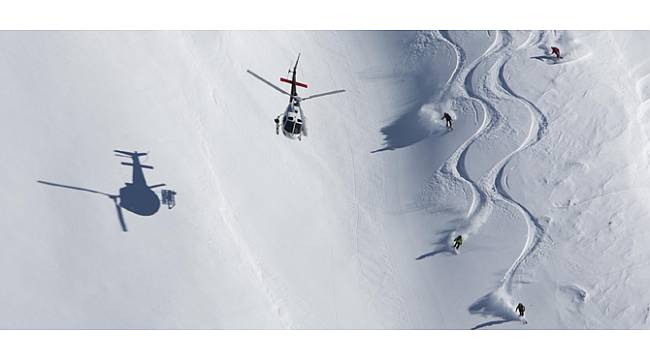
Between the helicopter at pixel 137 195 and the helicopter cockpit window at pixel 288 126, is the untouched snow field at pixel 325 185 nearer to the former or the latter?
the helicopter at pixel 137 195

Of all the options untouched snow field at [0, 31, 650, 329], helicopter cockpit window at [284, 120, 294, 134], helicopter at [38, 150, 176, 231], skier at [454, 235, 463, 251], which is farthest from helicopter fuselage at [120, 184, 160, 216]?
skier at [454, 235, 463, 251]

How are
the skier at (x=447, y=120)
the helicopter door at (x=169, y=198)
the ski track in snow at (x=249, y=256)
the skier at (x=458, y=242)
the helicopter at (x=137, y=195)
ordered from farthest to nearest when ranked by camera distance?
the skier at (x=447, y=120)
the skier at (x=458, y=242)
the helicopter door at (x=169, y=198)
the helicopter at (x=137, y=195)
the ski track in snow at (x=249, y=256)

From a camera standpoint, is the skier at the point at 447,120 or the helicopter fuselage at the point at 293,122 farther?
the skier at the point at 447,120

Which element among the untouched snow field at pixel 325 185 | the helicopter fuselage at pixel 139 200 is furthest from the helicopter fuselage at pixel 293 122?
the helicopter fuselage at pixel 139 200

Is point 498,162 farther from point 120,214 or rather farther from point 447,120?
point 120,214

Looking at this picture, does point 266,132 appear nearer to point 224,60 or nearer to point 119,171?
point 224,60

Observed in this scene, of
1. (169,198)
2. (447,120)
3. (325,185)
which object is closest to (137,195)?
(169,198)
